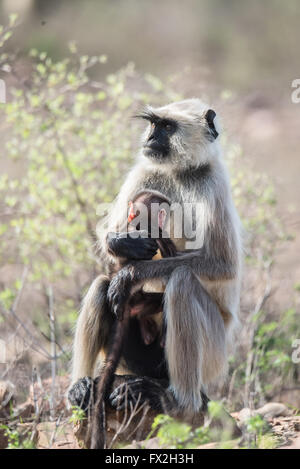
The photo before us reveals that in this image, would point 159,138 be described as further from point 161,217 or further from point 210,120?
point 161,217

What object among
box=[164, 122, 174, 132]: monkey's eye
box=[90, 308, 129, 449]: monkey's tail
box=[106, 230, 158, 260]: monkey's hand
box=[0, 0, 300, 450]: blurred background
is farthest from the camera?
box=[0, 0, 300, 450]: blurred background

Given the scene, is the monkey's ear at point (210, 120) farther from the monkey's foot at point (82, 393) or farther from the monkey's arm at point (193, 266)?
the monkey's foot at point (82, 393)

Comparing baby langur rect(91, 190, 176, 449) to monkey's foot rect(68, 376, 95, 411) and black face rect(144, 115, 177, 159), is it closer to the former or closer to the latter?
monkey's foot rect(68, 376, 95, 411)

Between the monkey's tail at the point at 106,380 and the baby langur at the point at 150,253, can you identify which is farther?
the baby langur at the point at 150,253

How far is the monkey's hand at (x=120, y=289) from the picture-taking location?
12.8 feet

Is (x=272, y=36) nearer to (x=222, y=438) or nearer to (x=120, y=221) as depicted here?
(x=120, y=221)

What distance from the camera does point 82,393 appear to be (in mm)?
3850

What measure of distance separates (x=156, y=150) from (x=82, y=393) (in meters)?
1.51

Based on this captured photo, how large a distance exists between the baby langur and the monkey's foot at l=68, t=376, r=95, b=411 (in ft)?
0.19

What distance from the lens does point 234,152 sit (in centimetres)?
712

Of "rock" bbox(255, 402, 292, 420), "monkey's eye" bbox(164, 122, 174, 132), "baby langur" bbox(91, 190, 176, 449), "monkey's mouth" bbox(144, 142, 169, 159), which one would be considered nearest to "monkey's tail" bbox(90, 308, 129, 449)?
"baby langur" bbox(91, 190, 176, 449)

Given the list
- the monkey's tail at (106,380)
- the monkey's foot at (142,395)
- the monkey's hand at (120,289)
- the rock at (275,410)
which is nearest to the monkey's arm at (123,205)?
the monkey's hand at (120,289)

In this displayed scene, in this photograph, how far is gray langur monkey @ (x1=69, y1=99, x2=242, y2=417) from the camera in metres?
3.80
